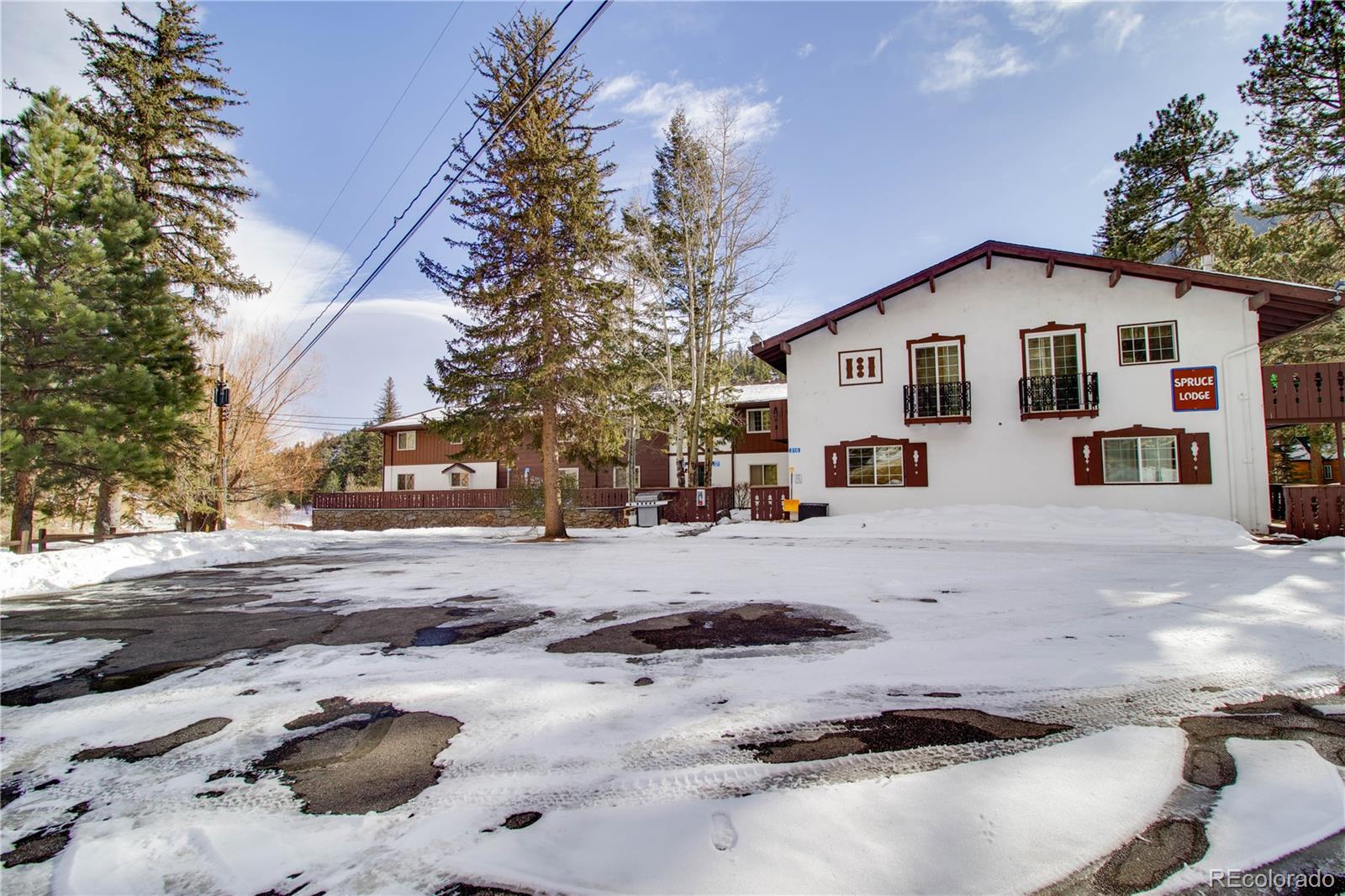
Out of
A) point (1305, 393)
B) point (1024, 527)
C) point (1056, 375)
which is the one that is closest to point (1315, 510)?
point (1305, 393)

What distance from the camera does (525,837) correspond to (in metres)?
2.44

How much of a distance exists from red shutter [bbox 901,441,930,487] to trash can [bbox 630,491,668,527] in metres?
8.53

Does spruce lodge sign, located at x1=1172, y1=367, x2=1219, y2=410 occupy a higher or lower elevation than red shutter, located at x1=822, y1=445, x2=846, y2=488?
higher

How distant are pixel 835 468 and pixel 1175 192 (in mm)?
18018

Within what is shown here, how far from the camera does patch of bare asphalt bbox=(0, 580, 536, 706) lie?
16.3 feet

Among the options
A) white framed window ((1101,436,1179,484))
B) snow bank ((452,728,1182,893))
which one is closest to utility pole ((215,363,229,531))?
snow bank ((452,728,1182,893))

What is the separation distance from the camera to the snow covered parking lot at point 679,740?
2.32 metres

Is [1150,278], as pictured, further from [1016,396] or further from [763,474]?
[763,474]

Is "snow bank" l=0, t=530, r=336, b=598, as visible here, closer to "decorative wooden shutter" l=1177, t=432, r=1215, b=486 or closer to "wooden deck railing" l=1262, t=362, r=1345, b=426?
"decorative wooden shutter" l=1177, t=432, r=1215, b=486

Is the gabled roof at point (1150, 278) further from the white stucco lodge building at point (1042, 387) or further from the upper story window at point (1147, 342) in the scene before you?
the upper story window at point (1147, 342)

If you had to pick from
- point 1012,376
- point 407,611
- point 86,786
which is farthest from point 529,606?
point 1012,376

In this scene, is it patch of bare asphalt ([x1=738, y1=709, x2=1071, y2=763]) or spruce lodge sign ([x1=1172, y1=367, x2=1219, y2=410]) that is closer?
patch of bare asphalt ([x1=738, y1=709, x2=1071, y2=763])

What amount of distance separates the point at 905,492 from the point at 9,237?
23674 mm

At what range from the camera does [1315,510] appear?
1330 cm
